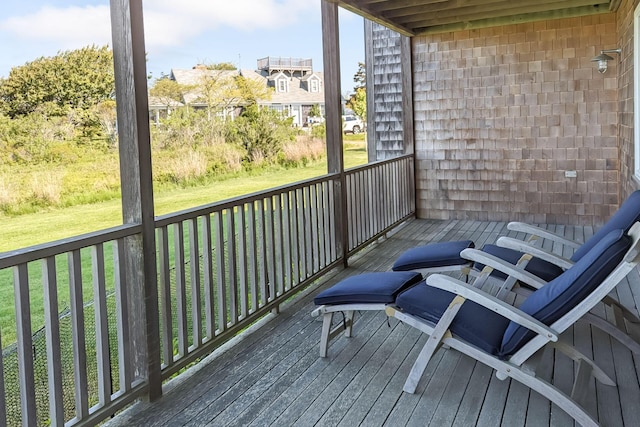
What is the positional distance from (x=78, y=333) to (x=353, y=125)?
12.3 metres

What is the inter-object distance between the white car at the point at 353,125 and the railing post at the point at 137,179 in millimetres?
11422

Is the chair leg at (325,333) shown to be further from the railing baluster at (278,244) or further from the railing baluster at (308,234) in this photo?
the railing baluster at (308,234)

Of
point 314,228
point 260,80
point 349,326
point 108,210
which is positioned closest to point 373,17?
point 314,228

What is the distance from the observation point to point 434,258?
13.0 ft

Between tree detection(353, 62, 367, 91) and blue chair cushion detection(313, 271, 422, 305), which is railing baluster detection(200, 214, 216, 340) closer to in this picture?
blue chair cushion detection(313, 271, 422, 305)

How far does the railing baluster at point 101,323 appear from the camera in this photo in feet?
8.85

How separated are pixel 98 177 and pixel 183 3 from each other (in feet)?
18.5

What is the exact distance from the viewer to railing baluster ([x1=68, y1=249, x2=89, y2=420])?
2.57m

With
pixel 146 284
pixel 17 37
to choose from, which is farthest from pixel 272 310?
pixel 17 37

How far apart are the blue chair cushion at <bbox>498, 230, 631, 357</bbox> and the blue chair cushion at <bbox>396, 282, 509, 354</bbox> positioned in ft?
0.25

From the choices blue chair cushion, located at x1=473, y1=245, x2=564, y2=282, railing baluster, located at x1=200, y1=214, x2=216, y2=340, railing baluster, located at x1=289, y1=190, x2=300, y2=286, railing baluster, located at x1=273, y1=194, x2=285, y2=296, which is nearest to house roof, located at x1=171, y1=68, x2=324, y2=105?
railing baluster, located at x1=289, y1=190, x2=300, y2=286

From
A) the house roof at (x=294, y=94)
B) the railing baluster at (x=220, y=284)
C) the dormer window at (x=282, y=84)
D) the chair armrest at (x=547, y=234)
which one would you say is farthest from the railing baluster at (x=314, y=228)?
the dormer window at (x=282, y=84)

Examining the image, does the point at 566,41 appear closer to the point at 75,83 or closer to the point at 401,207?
the point at 401,207

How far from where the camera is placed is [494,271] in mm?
3826
